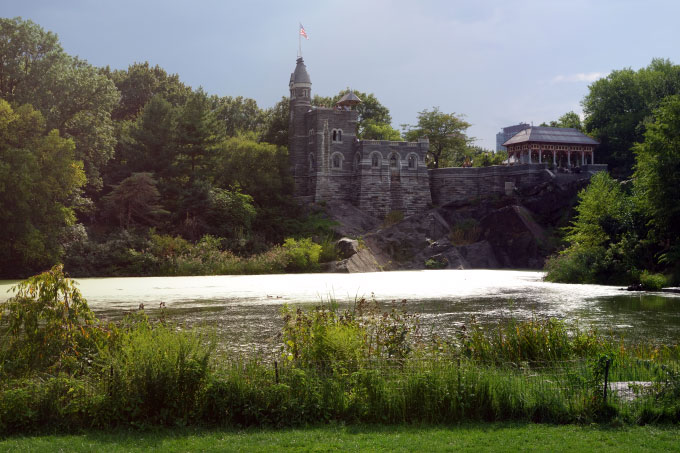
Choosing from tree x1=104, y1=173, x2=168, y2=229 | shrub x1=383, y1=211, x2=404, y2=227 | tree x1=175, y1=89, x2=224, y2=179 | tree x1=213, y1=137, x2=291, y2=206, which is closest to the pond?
tree x1=104, y1=173, x2=168, y2=229

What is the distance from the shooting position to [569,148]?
6200cm

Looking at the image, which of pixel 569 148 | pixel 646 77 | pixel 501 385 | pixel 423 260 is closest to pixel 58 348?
pixel 501 385

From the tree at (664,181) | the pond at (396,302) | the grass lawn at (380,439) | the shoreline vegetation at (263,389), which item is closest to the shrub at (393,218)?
the pond at (396,302)

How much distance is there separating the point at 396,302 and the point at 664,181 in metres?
15.8

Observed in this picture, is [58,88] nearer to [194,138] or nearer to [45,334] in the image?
[194,138]

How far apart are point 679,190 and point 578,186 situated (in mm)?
25172

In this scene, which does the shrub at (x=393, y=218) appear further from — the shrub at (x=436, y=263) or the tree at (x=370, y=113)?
the tree at (x=370, y=113)

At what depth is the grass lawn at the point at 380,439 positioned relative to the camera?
282 inches

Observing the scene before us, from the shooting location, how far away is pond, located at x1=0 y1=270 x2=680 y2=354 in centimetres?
1648

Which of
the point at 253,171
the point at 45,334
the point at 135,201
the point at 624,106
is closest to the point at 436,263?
the point at 253,171

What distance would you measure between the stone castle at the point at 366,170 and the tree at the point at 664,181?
26.1m

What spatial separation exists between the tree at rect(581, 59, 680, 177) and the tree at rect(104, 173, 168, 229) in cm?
4368

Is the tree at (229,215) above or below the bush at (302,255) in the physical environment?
above

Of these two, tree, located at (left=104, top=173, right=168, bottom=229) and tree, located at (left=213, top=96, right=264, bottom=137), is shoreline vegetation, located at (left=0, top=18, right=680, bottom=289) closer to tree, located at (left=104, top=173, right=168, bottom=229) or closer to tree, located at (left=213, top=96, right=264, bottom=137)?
tree, located at (left=104, top=173, right=168, bottom=229)
